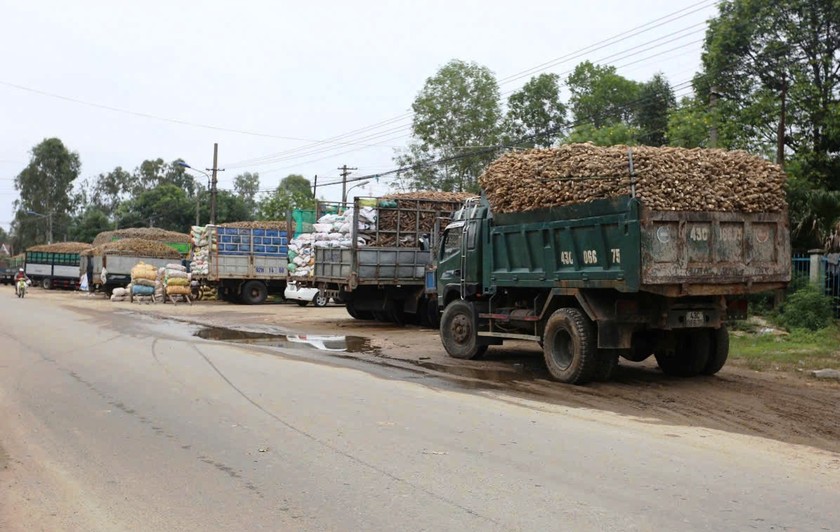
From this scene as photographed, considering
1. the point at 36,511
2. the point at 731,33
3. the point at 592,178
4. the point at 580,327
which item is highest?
the point at 731,33

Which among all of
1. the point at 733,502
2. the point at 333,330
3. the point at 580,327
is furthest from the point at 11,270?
the point at 733,502

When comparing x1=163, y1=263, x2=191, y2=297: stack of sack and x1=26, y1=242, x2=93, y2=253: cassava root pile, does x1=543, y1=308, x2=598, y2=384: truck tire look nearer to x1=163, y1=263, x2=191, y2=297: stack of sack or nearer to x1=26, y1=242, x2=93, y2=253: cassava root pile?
x1=163, y1=263, x2=191, y2=297: stack of sack

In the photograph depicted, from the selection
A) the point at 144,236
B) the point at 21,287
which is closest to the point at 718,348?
the point at 21,287

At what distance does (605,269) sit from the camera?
10211 millimetres

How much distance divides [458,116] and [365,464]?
4167 centimetres

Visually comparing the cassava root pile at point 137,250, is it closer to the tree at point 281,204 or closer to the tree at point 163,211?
the tree at point 281,204

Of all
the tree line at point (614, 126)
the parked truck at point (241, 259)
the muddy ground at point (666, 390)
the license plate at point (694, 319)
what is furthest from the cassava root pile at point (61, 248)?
the license plate at point (694, 319)

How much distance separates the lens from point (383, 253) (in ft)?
67.4

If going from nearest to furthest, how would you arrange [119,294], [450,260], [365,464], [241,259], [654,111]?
[365,464], [450,260], [241,259], [119,294], [654,111]

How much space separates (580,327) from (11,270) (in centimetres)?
6330

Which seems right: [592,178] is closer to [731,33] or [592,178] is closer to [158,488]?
[158,488]

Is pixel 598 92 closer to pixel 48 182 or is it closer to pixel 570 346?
pixel 570 346

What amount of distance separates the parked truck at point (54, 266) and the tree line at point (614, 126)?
9540 millimetres

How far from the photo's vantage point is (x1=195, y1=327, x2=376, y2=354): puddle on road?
52.0 ft
